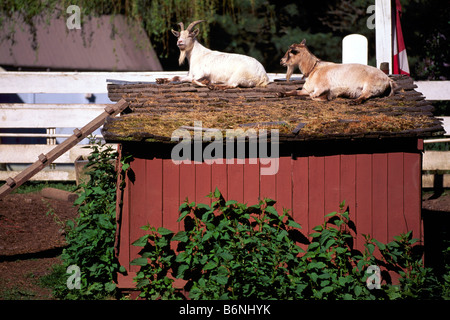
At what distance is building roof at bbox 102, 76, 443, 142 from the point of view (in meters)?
7.46

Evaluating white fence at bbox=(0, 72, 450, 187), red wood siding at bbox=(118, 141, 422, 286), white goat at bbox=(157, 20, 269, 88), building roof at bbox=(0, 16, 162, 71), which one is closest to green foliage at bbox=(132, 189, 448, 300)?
red wood siding at bbox=(118, 141, 422, 286)

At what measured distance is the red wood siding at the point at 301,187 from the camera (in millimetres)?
7844

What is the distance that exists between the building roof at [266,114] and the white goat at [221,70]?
238mm

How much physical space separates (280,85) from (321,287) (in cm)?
363

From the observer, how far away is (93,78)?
1436 cm

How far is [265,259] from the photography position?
738 centimetres

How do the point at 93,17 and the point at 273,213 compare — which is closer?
the point at 273,213

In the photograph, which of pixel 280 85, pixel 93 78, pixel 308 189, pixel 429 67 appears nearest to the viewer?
pixel 308 189

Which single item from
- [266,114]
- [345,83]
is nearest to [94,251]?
[266,114]

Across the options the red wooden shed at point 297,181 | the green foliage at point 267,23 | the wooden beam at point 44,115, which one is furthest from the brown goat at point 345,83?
the green foliage at point 267,23

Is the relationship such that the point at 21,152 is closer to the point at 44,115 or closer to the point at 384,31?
the point at 44,115

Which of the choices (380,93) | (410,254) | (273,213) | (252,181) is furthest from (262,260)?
(380,93)

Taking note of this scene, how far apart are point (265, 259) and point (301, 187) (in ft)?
3.62
